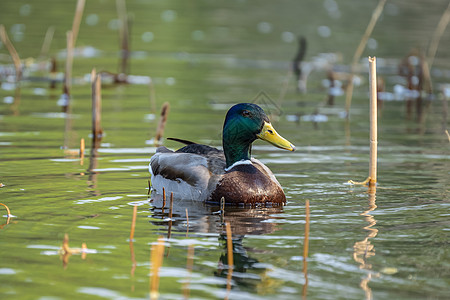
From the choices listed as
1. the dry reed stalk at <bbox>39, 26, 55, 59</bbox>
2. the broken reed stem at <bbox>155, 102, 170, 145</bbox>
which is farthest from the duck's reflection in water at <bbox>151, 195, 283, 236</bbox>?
the dry reed stalk at <bbox>39, 26, 55, 59</bbox>

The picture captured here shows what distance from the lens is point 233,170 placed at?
8430 mm

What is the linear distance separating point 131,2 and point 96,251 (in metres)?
29.5

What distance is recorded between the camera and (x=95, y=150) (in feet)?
36.8

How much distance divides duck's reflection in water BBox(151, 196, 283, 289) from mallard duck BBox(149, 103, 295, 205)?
132mm

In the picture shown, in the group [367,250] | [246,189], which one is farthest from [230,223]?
[367,250]

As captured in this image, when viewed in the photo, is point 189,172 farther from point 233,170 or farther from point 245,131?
point 245,131

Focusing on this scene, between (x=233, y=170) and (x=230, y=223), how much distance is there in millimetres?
1075

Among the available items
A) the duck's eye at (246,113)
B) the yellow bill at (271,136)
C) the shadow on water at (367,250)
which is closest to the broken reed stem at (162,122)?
the duck's eye at (246,113)

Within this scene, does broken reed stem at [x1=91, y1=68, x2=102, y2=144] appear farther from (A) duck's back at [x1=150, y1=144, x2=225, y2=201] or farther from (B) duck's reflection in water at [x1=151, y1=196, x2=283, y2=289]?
(B) duck's reflection in water at [x1=151, y1=196, x2=283, y2=289]

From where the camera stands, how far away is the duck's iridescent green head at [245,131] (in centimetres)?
846

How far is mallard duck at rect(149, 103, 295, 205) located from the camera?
829 cm

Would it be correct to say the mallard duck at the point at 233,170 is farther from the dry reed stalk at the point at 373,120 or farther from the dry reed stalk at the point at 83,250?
the dry reed stalk at the point at 83,250

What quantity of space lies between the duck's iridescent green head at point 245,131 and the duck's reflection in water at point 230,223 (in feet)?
2.24

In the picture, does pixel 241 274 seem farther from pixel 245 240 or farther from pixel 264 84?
pixel 264 84
